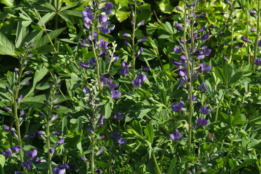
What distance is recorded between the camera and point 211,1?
3.43 metres

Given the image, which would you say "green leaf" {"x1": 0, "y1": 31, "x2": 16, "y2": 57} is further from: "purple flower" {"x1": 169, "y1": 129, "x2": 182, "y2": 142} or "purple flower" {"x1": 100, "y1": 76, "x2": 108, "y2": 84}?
"purple flower" {"x1": 169, "y1": 129, "x2": 182, "y2": 142}

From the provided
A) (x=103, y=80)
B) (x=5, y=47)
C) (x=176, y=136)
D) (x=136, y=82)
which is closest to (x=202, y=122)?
(x=176, y=136)

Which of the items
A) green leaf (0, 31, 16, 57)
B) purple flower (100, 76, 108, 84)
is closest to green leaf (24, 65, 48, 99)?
green leaf (0, 31, 16, 57)

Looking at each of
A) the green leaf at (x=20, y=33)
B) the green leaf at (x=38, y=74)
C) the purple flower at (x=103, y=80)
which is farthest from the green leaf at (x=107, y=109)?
the green leaf at (x=20, y=33)

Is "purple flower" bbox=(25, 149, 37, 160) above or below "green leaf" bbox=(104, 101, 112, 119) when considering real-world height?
below

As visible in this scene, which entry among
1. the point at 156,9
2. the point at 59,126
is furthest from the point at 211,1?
the point at 59,126

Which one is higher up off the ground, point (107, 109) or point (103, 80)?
point (103, 80)

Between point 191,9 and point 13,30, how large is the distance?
2.03m

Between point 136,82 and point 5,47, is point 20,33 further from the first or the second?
point 136,82

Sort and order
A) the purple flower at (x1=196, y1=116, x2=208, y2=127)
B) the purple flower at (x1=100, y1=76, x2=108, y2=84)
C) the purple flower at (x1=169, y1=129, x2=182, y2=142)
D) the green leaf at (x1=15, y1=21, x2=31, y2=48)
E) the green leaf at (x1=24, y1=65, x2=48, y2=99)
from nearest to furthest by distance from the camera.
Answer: the purple flower at (x1=169, y1=129, x2=182, y2=142) < the purple flower at (x1=196, y1=116, x2=208, y2=127) < the purple flower at (x1=100, y1=76, x2=108, y2=84) < the green leaf at (x1=24, y1=65, x2=48, y2=99) < the green leaf at (x1=15, y1=21, x2=31, y2=48)

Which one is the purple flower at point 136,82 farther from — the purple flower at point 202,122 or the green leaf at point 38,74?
the green leaf at point 38,74

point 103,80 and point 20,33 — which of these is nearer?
point 103,80

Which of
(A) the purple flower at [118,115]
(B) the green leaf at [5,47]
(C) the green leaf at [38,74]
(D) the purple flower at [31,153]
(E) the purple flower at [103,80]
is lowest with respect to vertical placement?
(D) the purple flower at [31,153]

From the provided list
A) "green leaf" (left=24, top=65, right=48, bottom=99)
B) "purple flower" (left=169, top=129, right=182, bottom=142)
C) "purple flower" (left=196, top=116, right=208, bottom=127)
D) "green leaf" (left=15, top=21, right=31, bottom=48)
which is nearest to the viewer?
"purple flower" (left=169, top=129, right=182, bottom=142)
